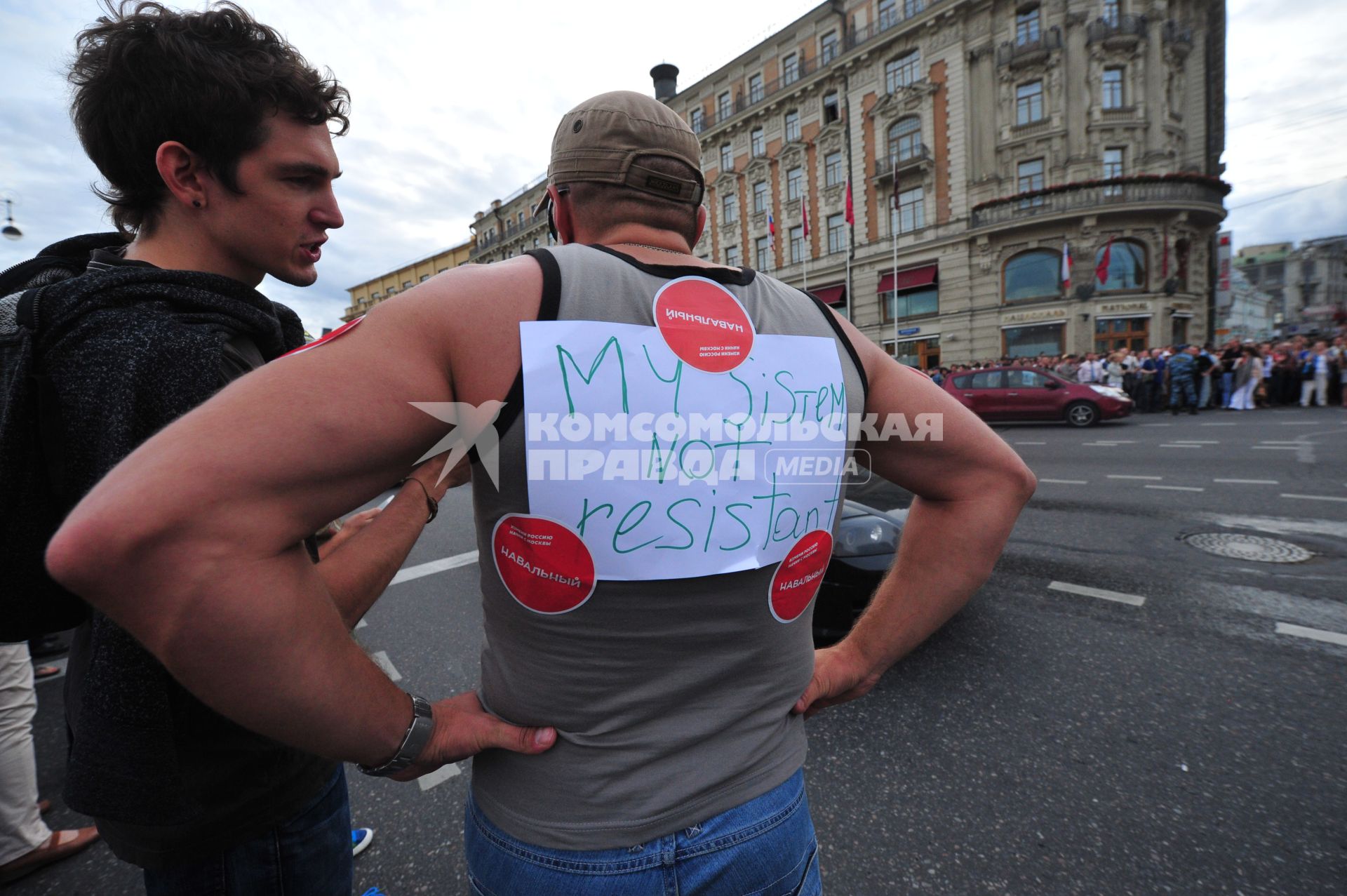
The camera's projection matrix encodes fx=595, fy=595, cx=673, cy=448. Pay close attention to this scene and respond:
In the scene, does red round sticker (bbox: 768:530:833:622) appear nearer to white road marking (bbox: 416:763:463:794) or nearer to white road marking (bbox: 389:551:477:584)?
white road marking (bbox: 416:763:463:794)

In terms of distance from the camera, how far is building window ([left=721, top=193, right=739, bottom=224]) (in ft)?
109

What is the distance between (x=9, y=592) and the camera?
92 cm

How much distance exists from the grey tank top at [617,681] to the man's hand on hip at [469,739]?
0.07 ft

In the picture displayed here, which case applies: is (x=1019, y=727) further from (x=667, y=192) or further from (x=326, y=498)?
(x=326, y=498)

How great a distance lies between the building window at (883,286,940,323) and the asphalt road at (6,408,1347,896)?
76.5ft

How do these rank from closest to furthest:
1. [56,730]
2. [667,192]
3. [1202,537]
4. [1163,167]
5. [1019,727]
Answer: [667,192]
[1019,727]
[56,730]
[1202,537]
[1163,167]

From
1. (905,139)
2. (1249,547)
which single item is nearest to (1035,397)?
(1249,547)

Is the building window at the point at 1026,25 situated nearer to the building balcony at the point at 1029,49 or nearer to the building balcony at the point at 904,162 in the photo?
the building balcony at the point at 1029,49

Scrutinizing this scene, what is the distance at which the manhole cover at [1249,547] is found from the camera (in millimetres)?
4699

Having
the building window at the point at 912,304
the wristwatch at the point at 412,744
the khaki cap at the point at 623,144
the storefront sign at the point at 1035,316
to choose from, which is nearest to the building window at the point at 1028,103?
the building window at the point at 912,304

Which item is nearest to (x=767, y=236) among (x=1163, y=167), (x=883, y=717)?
(x=1163, y=167)

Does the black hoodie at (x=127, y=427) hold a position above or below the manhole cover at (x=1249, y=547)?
above

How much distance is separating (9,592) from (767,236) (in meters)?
33.4

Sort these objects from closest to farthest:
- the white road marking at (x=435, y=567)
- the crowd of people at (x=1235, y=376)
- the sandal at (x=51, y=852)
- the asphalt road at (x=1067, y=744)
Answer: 1. the asphalt road at (x=1067, y=744)
2. the sandal at (x=51, y=852)
3. the white road marking at (x=435, y=567)
4. the crowd of people at (x=1235, y=376)
